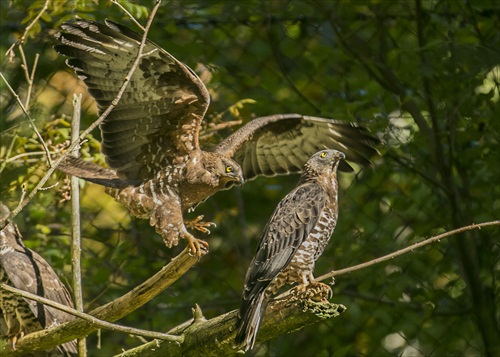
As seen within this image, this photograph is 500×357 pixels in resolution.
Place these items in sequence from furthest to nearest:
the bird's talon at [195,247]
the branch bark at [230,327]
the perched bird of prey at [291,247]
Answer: the bird's talon at [195,247]
the perched bird of prey at [291,247]
the branch bark at [230,327]

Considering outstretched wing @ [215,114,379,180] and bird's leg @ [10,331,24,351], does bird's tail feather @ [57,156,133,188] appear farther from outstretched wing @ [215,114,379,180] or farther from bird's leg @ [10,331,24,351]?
bird's leg @ [10,331,24,351]

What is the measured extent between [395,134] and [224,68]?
1211mm

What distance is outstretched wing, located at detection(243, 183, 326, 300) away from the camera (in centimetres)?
435

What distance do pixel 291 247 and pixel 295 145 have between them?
1.16m

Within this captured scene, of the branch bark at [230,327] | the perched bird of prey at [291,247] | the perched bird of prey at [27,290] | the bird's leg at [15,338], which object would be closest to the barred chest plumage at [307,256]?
the perched bird of prey at [291,247]

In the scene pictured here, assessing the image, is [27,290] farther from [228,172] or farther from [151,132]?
[228,172]

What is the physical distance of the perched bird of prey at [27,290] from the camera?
17.8 ft

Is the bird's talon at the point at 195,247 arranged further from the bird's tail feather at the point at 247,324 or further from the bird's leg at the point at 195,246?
the bird's tail feather at the point at 247,324

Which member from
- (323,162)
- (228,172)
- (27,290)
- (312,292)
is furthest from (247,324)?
(27,290)

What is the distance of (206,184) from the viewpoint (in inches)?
194

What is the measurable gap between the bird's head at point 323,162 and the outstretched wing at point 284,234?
0.15 m

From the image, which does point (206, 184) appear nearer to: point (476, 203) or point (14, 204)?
point (14, 204)

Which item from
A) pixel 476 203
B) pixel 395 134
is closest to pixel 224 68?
pixel 395 134

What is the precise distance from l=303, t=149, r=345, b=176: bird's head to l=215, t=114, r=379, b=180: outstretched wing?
12.3 inches
